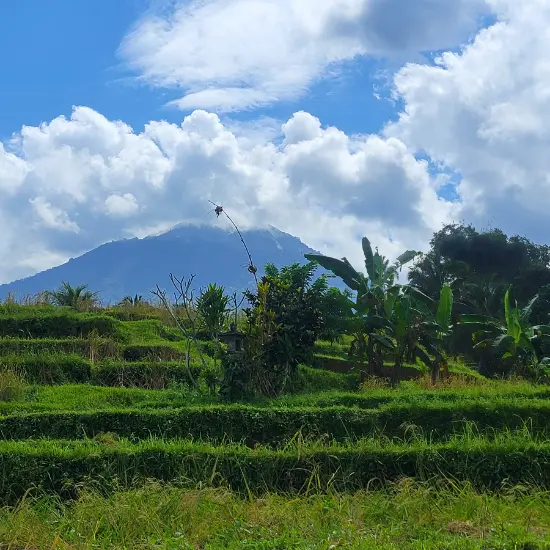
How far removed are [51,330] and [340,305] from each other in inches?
307

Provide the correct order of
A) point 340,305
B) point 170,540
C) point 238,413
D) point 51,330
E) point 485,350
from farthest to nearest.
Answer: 1. point 485,350
2. point 51,330
3. point 340,305
4. point 238,413
5. point 170,540

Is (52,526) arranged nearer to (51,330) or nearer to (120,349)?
(120,349)

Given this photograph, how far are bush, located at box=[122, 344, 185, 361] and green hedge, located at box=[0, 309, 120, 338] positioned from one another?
1.34 metres

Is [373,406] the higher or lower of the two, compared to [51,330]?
lower

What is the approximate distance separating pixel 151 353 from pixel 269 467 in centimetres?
943

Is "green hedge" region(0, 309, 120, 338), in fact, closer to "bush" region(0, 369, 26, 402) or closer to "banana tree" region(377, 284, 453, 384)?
"bush" region(0, 369, 26, 402)

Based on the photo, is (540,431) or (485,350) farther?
(485,350)

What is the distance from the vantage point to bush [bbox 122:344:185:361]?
18.6 meters

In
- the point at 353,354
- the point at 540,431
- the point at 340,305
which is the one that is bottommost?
the point at 540,431

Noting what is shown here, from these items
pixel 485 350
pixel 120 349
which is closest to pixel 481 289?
pixel 485 350

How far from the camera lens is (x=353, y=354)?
18.8 metres

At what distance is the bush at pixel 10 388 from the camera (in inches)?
567

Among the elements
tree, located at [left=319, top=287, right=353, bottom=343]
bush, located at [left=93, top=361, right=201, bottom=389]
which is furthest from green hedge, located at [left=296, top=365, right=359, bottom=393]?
bush, located at [left=93, top=361, right=201, bottom=389]

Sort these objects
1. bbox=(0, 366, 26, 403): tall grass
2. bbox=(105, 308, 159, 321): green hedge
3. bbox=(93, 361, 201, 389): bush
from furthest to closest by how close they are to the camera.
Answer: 1. bbox=(105, 308, 159, 321): green hedge
2. bbox=(93, 361, 201, 389): bush
3. bbox=(0, 366, 26, 403): tall grass
